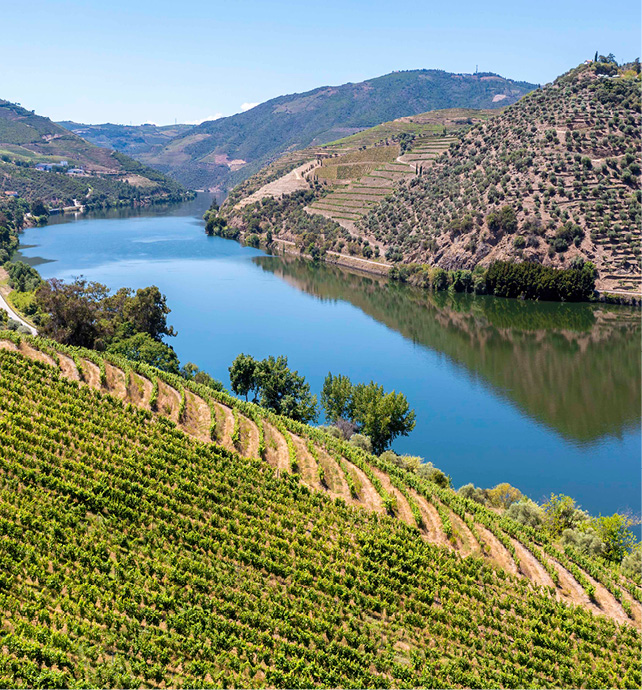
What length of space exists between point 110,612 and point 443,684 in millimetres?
14639

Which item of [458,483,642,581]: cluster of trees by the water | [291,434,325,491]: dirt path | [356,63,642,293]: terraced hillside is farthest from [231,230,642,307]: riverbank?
[291,434,325,491]: dirt path

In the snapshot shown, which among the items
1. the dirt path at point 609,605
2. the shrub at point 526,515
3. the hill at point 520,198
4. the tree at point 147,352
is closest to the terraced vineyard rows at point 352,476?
the dirt path at point 609,605

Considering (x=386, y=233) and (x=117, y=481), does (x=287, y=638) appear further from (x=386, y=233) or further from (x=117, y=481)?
(x=386, y=233)

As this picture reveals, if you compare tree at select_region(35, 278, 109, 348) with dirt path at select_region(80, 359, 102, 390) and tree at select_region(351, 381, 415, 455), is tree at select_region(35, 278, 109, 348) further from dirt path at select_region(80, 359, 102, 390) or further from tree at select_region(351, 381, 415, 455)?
tree at select_region(351, 381, 415, 455)

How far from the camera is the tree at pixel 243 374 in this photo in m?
61.6

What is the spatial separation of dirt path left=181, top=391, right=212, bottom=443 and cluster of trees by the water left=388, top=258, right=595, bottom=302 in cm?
8226

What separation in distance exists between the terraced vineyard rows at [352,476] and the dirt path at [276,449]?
0.08 meters

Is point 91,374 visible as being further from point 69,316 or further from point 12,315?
point 12,315

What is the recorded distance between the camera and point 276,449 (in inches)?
1725

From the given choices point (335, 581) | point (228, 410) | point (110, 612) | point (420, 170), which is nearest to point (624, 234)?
point (420, 170)

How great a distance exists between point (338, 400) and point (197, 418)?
18.7 meters

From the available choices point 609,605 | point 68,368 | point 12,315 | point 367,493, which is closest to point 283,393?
point 68,368

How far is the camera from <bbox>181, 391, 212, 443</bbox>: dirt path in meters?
43.6

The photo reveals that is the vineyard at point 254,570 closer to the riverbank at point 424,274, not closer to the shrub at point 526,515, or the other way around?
the shrub at point 526,515
